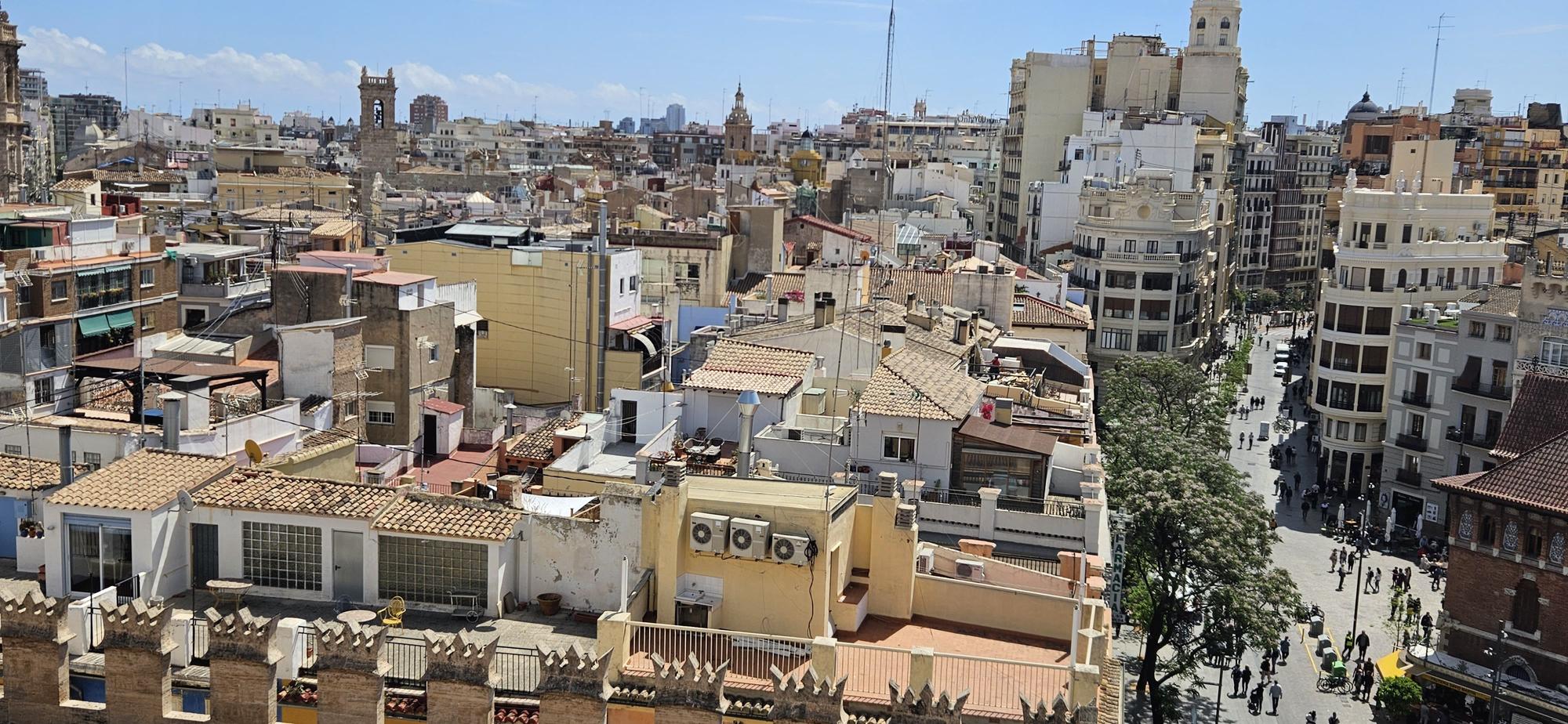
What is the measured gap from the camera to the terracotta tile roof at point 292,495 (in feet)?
55.7

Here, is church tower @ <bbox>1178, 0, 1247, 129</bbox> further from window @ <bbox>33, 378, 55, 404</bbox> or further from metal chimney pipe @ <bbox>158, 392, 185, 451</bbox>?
metal chimney pipe @ <bbox>158, 392, 185, 451</bbox>

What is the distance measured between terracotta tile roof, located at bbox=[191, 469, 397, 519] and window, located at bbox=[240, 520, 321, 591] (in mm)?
228

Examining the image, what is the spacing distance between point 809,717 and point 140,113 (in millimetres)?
148132

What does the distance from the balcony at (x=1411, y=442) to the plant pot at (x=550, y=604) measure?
38.5m

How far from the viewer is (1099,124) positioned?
8375 cm

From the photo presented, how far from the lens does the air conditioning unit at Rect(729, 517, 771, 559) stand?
651 inches

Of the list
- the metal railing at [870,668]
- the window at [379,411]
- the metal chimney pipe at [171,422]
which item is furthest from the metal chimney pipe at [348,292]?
the metal railing at [870,668]

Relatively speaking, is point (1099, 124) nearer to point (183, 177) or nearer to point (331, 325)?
point (183, 177)

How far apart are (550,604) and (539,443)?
30.4 ft

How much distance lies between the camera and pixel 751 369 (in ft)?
87.5

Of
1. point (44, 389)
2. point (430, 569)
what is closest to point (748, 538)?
point (430, 569)

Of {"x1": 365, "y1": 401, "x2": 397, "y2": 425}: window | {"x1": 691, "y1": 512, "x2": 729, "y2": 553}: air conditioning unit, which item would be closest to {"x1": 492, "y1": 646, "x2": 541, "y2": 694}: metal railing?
{"x1": 691, "y1": 512, "x2": 729, "y2": 553}: air conditioning unit

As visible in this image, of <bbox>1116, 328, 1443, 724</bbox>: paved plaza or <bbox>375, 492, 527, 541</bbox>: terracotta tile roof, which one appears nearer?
<bbox>375, 492, 527, 541</bbox>: terracotta tile roof

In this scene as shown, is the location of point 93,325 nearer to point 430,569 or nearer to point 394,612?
point 430,569
